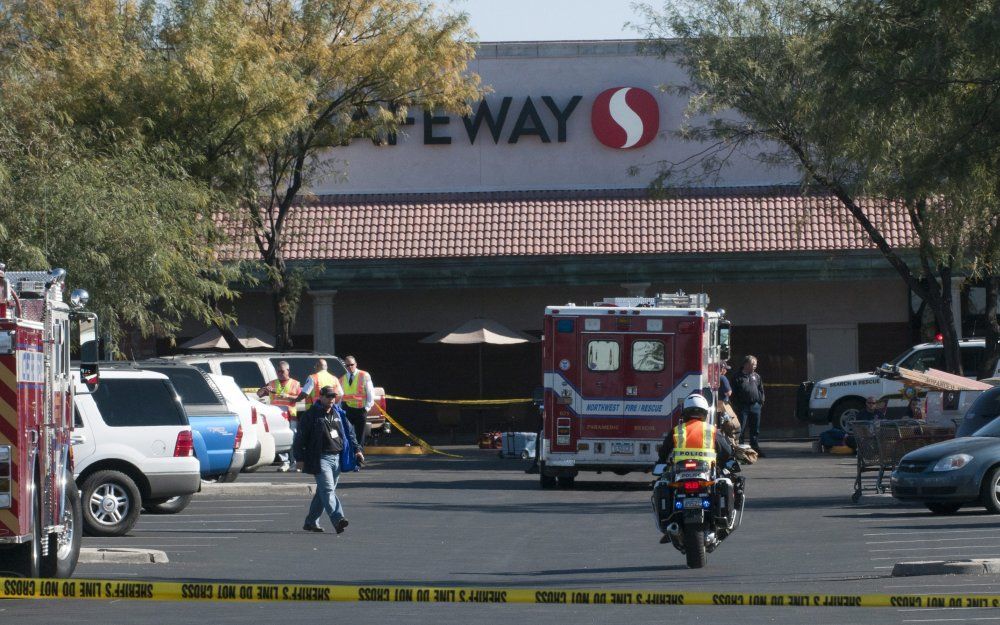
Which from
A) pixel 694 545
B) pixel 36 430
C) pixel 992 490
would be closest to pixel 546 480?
pixel 992 490

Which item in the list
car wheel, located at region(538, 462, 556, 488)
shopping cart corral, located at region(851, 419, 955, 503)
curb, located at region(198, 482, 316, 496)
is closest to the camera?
shopping cart corral, located at region(851, 419, 955, 503)

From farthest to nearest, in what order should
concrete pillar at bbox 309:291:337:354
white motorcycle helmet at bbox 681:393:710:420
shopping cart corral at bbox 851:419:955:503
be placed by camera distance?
concrete pillar at bbox 309:291:337:354 → shopping cart corral at bbox 851:419:955:503 → white motorcycle helmet at bbox 681:393:710:420

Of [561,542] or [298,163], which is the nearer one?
[561,542]

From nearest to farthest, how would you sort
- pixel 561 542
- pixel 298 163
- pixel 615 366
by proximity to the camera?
pixel 561 542
pixel 615 366
pixel 298 163

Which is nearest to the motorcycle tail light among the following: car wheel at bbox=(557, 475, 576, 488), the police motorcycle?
the police motorcycle

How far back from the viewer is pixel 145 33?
96.5 ft

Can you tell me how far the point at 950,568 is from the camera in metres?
12.7

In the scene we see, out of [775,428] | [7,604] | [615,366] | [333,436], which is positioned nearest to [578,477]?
[615,366]

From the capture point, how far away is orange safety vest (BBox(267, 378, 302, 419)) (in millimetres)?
27244

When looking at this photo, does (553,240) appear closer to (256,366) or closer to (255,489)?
(256,366)

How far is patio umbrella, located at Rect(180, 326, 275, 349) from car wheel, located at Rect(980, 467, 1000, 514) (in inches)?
767

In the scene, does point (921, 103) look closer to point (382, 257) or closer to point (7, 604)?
point (7, 604)

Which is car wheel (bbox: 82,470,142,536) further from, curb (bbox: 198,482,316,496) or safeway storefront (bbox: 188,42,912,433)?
safeway storefront (bbox: 188,42,912,433)

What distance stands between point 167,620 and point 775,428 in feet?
85.8
